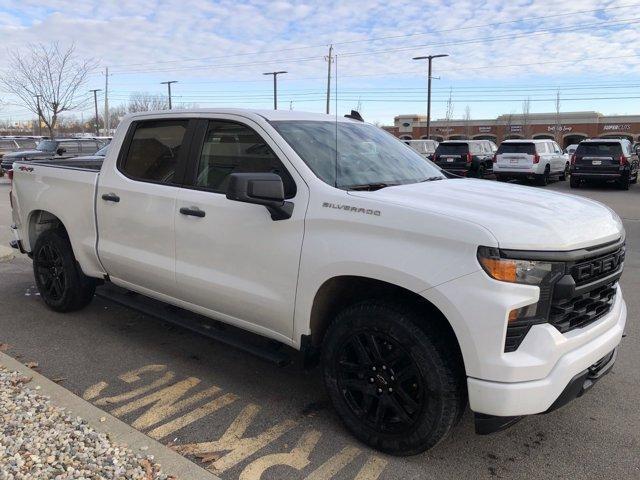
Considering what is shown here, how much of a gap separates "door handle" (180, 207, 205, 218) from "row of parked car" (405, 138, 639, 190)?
15648mm

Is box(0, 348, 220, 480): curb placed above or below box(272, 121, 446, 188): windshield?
below

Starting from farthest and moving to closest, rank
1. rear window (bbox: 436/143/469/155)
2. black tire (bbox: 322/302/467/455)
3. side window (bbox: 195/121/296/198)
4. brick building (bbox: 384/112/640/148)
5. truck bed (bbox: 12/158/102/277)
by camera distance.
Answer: brick building (bbox: 384/112/640/148)
rear window (bbox: 436/143/469/155)
truck bed (bbox: 12/158/102/277)
side window (bbox: 195/121/296/198)
black tire (bbox: 322/302/467/455)

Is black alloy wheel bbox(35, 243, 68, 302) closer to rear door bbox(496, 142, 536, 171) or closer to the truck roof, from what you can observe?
the truck roof

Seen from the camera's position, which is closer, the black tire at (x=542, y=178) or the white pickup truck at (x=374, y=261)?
the white pickup truck at (x=374, y=261)

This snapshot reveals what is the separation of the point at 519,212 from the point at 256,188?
1.39 meters

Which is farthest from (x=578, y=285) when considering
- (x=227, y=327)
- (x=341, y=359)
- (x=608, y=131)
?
(x=608, y=131)

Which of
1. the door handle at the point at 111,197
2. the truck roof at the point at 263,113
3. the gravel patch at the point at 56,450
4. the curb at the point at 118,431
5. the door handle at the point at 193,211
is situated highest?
the truck roof at the point at 263,113

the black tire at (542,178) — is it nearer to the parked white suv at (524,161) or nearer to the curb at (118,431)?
the parked white suv at (524,161)

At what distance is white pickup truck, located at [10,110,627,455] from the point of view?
2.62 meters

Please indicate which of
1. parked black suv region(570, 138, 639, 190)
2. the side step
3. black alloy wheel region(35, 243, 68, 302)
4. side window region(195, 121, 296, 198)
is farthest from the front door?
parked black suv region(570, 138, 639, 190)

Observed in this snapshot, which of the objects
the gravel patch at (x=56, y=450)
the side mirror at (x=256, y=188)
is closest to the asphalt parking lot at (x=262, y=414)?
the gravel patch at (x=56, y=450)

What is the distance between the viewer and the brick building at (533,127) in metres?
65.1

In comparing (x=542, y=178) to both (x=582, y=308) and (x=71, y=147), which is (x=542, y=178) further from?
(x=582, y=308)

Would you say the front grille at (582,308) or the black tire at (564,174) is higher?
the front grille at (582,308)
